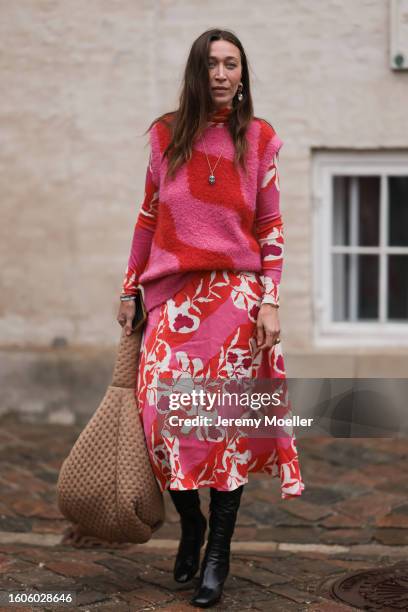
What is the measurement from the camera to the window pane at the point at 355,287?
7070 millimetres

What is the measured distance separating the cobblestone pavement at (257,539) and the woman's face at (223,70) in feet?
5.71

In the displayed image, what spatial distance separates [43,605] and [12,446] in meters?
2.96

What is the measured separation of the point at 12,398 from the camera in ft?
23.4

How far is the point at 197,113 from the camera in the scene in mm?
3547

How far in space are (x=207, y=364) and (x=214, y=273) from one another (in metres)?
0.31

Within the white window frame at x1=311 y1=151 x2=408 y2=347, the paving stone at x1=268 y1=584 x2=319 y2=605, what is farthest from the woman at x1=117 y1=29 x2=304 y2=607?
the white window frame at x1=311 y1=151 x2=408 y2=347

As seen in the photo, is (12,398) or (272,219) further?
(12,398)

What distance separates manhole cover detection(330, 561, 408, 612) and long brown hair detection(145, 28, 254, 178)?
1587 millimetres

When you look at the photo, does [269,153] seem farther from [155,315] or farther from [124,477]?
[124,477]

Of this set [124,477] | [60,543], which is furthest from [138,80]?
[124,477]

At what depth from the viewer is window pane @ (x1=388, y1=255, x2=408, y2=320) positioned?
23.1 ft

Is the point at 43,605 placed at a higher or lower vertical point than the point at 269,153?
lower

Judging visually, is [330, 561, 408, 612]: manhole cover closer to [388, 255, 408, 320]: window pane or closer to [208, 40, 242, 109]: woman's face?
[208, 40, 242, 109]: woman's face

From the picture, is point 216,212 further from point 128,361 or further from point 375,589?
point 375,589
